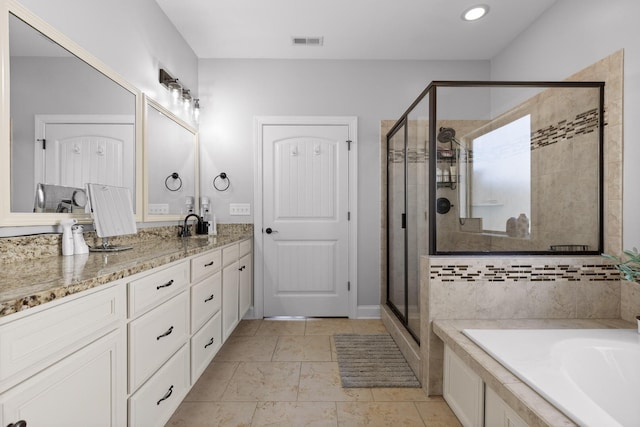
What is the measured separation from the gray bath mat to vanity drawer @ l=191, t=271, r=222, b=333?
96 cm

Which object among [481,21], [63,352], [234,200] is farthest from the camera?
[234,200]

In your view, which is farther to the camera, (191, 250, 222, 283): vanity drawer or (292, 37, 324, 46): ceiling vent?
(292, 37, 324, 46): ceiling vent

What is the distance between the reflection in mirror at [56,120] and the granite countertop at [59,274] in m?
0.26

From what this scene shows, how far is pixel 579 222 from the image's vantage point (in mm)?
1989

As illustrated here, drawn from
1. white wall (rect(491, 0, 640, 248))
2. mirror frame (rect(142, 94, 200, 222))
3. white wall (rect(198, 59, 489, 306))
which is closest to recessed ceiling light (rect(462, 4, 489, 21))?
white wall (rect(491, 0, 640, 248))

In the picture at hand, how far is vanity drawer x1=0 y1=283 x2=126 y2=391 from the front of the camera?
0.72 metres

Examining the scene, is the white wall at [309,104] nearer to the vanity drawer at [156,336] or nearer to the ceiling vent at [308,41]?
the ceiling vent at [308,41]

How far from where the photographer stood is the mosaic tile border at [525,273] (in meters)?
1.88

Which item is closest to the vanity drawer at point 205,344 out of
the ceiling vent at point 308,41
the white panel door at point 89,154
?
the white panel door at point 89,154

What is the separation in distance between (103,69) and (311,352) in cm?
232

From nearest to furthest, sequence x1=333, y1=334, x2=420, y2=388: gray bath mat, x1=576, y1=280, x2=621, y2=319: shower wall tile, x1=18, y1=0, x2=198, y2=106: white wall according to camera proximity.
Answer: x1=18, y1=0, x2=198, y2=106: white wall → x1=576, y1=280, x2=621, y2=319: shower wall tile → x1=333, y1=334, x2=420, y2=388: gray bath mat

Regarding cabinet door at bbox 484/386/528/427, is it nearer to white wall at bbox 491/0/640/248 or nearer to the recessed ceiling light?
white wall at bbox 491/0/640/248

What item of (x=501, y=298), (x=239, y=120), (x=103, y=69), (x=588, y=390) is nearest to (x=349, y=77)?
(x=239, y=120)

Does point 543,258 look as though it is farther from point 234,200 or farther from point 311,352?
point 234,200
